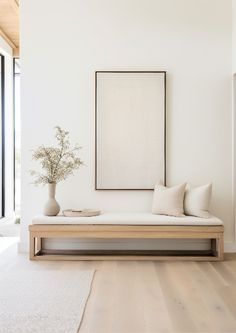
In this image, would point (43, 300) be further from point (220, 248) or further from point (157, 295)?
point (220, 248)

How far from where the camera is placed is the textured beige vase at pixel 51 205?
5213mm

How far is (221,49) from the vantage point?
5594mm

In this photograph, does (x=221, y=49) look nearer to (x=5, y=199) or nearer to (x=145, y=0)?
(x=145, y=0)

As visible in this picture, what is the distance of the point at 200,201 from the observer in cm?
516

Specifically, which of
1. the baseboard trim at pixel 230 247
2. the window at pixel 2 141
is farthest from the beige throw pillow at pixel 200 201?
the window at pixel 2 141

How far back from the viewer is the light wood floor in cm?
304

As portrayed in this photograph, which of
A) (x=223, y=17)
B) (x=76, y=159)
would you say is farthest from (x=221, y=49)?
(x=76, y=159)

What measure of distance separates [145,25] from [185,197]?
208cm

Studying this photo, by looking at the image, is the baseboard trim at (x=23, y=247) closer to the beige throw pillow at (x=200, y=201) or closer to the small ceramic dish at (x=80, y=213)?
the small ceramic dish at (x=80, y=213)

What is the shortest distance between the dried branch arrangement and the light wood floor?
0.95 meters

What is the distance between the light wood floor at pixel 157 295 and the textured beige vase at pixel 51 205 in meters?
0.56

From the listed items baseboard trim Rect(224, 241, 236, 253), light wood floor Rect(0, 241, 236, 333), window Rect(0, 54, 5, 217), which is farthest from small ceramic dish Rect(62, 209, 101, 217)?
window Rect(0, 54, 5, 217)

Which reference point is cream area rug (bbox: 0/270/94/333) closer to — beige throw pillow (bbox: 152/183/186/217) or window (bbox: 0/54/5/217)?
beige throw pillow (bbox: 152/183/186/217)

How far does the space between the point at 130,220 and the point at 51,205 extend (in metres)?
0.90
